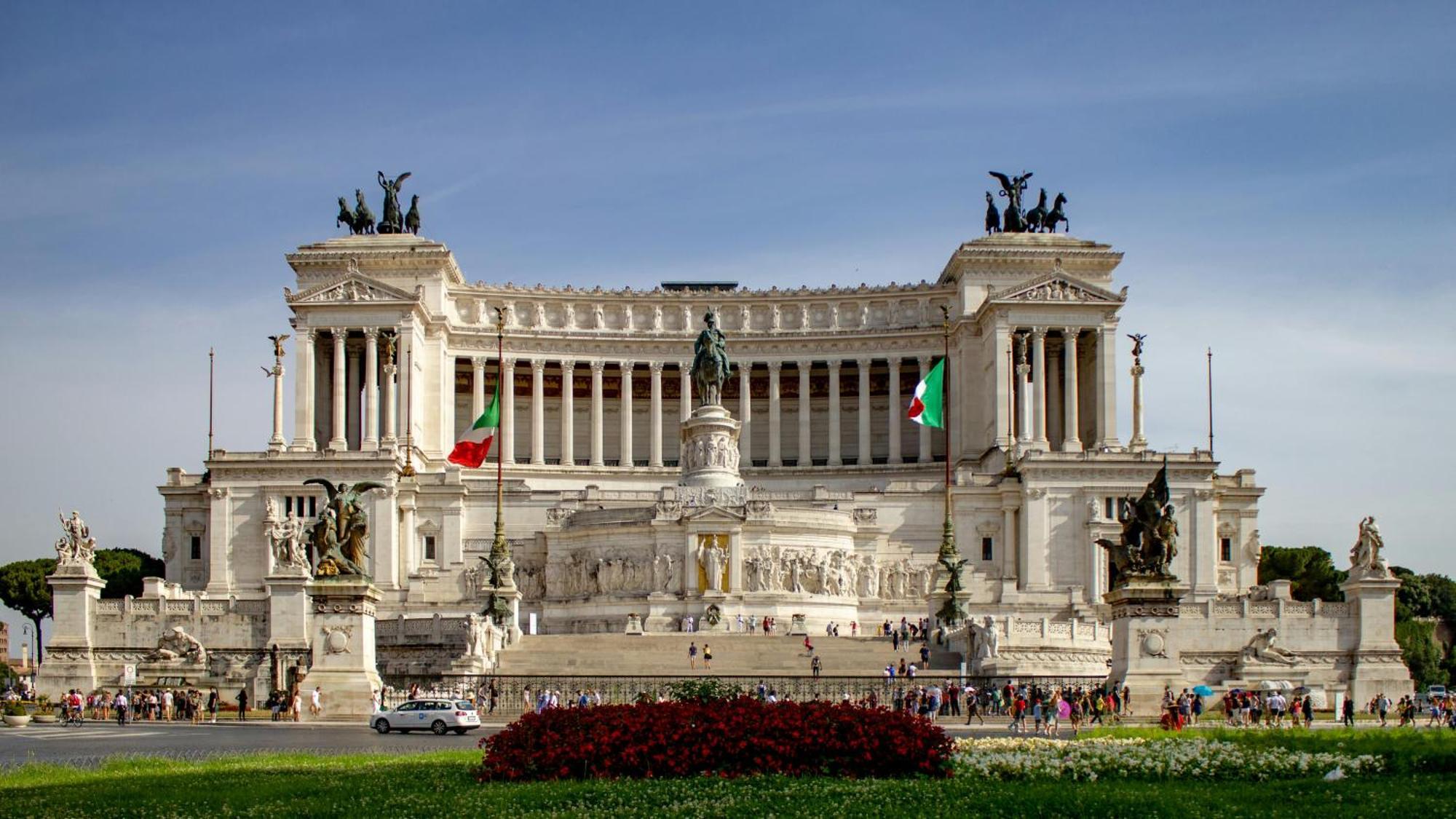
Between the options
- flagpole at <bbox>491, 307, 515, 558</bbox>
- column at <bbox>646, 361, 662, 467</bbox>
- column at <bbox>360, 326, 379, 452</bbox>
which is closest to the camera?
flagpole at <bbox>491, 307, 515, 558</bbox>

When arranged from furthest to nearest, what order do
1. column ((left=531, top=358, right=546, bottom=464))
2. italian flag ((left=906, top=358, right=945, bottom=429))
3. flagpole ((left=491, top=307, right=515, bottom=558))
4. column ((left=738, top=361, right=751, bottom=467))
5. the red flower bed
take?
column ((left=738, top=361, right=751, bottom=467)) → column ((left=531, top=358, right=546, bottom=464)) → italian flag ((left=906, top=358, right=945, bottom=429)) → flagpole ((left=491, top=307, right=515, bottom=558)) → the red flower bed

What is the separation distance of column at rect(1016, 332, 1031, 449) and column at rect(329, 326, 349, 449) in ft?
136

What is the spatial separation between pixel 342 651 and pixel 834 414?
226 feet

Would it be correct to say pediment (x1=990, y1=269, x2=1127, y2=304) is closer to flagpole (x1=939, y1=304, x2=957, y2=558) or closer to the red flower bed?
flagpole (x1=939, y1=304, x2=957, y2=558)

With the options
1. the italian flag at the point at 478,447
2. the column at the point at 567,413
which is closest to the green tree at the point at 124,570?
the column at the point at 567,413

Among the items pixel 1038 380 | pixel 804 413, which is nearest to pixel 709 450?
pixel 1038 380

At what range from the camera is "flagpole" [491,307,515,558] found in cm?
7125

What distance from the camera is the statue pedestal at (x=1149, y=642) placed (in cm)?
4941

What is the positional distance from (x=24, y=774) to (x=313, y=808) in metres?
8.66

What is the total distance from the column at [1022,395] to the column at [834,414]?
13511 millimetres

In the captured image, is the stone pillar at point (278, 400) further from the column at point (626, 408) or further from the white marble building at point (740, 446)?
the column at point (626, 408)

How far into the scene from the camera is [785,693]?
165ft

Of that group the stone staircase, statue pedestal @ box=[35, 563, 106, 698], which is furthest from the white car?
statue pedestal @ box=[35, 563, 106, 698]

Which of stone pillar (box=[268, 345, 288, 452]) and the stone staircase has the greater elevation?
stone pillar (box=[268, 345, 288, 452])
